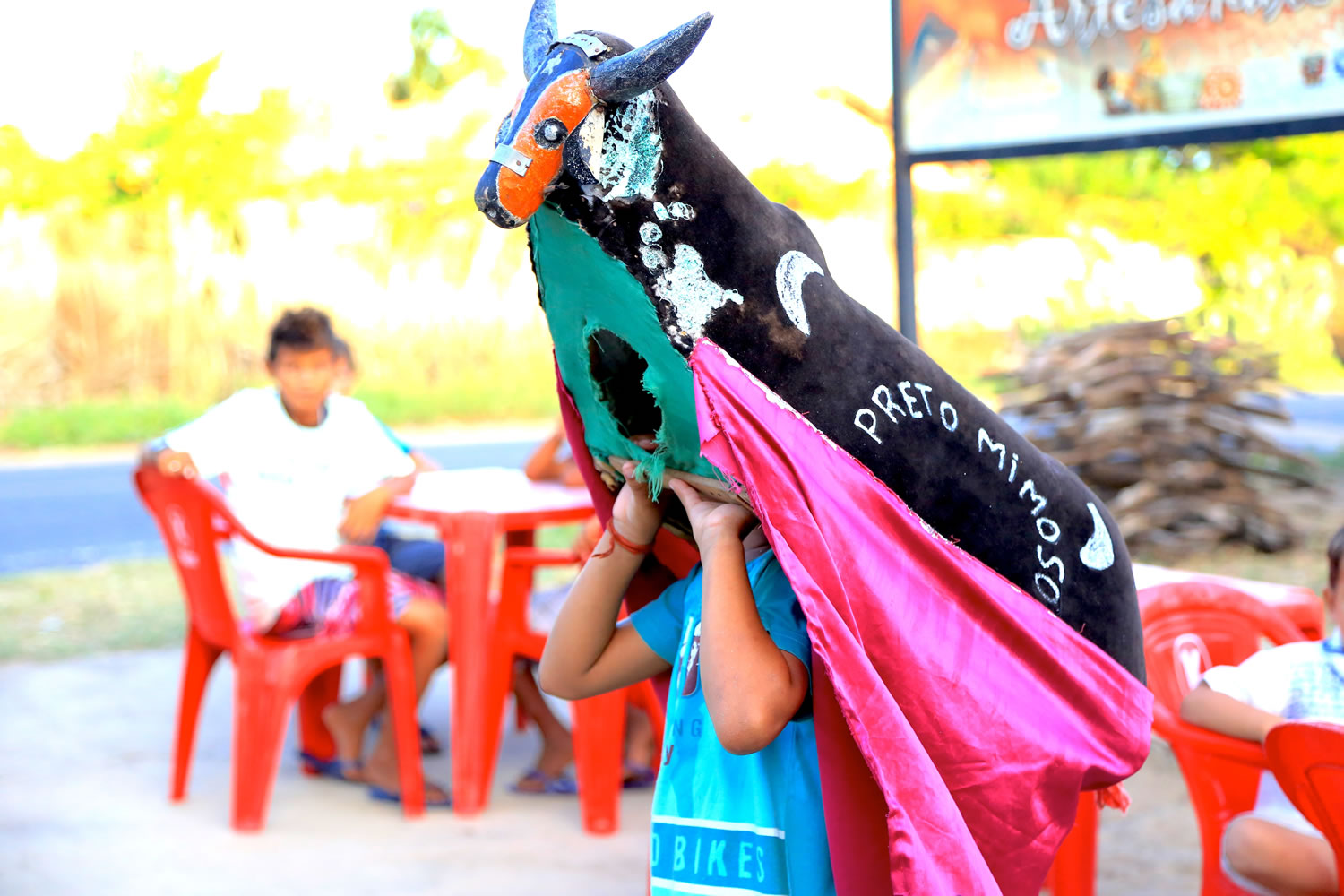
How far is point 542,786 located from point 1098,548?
247cm

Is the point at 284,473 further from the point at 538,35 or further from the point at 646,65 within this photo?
the point at 646,65

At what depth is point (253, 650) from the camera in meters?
3.48

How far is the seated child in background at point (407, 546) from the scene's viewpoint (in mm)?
3971

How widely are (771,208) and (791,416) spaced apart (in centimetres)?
27

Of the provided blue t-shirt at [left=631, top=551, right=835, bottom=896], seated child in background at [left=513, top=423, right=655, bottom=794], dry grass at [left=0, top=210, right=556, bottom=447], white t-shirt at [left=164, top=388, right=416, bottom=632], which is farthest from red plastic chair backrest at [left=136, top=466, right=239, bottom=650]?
dry grass at [left=0, top=210, right=556, bottom=447]

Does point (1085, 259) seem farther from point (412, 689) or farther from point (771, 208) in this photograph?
point (771, 208)

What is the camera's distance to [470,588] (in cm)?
357

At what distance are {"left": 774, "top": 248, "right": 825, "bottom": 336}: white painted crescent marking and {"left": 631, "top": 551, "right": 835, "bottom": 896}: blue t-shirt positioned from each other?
1.05 feet

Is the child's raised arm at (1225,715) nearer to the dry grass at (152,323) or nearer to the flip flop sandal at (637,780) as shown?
the flip flop sandal at (637,780)

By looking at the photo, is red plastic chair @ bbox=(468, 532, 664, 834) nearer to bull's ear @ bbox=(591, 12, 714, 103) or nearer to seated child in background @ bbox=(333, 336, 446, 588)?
seated child in background @ bbox=(333, 336, 446, 588)

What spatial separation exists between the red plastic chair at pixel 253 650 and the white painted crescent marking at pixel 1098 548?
2.30m

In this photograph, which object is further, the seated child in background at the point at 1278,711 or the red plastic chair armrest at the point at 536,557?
the red plastic chair armrest at the point at 536,557

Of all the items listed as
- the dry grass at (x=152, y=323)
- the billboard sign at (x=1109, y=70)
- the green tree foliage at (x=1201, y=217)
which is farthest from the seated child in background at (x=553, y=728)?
the dry grass at (x=152, y=323)

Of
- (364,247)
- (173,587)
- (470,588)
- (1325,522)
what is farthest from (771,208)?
(364,247)
